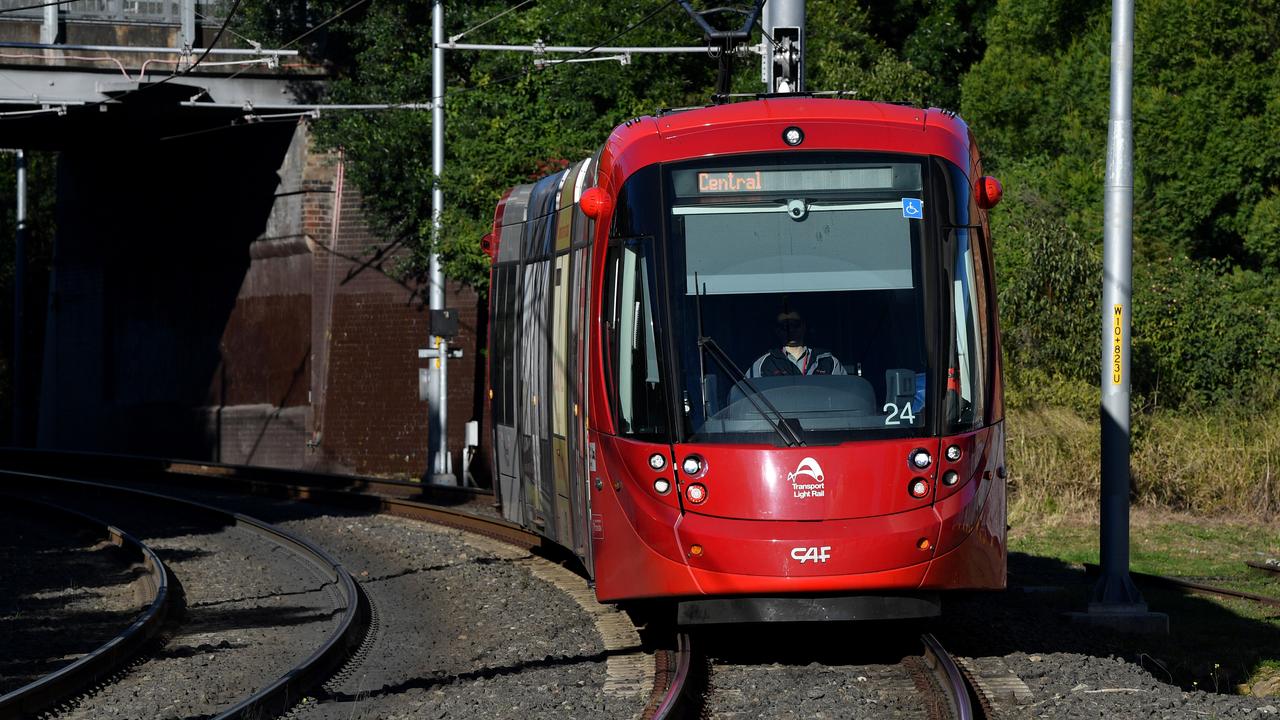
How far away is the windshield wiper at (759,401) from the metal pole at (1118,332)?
3.69 m

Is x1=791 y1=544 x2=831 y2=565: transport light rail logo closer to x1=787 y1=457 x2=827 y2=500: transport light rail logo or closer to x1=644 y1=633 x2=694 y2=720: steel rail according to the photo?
x1=787 y1=457 x2=827 y2=500: transport light rail logo

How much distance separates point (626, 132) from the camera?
397 inches

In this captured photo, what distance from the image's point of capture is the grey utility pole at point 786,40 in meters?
17.0

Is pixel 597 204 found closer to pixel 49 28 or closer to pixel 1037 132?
pixel 49 28

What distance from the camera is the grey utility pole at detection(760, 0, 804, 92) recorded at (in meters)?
17.0

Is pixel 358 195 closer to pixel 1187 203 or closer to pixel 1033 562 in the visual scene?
pixel 1187 203

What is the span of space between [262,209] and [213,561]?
18959mm

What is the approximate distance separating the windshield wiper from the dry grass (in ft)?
36.0

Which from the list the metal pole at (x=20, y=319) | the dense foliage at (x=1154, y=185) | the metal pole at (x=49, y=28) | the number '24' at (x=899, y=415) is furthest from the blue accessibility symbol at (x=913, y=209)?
the metal pole at (x=20, y=319)

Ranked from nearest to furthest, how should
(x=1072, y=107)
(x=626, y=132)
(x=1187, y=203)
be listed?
(x=626, y=132) → (x=1187, y=203) → (x=1072, y=107)

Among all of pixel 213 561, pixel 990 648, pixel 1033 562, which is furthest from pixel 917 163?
pixel 213 561

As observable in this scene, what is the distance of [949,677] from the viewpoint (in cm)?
879

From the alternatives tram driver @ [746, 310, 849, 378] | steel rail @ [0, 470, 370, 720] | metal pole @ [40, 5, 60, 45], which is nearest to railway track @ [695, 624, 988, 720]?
tram driver @ [746, 310, 849, 378]

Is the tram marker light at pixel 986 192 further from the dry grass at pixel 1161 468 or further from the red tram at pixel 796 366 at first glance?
the dry grass at pixel 1161 468
